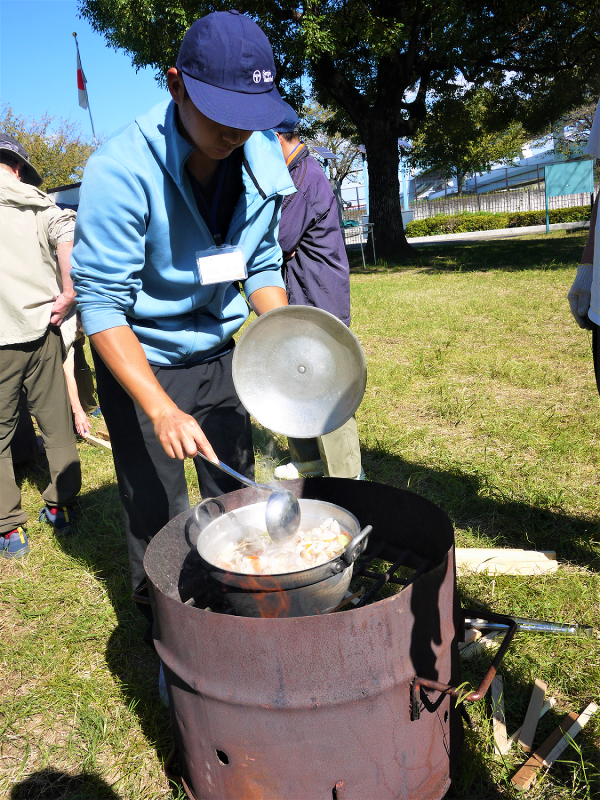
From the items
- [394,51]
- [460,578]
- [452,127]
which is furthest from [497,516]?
[452,127]

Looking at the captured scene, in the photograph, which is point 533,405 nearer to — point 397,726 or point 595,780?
point 595,780

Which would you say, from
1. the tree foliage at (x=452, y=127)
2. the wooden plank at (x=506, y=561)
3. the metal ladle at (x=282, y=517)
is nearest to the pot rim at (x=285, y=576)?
the metal ladle at (x=282, y=517)

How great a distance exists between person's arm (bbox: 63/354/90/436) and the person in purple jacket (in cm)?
239

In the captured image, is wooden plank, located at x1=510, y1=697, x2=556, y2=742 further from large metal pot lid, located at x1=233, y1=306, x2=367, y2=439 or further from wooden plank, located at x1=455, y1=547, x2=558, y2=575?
large metal pot lid, located at x1=233, y1=306, x2=367, y2=439

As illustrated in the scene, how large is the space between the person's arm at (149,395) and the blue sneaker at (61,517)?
2376mm

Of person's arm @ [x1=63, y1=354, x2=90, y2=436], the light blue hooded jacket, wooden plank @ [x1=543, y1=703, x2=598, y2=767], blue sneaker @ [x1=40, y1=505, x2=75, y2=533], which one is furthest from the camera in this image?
person's arm @ [x1=63, y1=354, x2=90, y2=436]

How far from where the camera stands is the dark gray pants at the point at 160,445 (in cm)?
226

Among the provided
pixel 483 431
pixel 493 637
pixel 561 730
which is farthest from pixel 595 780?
pixel 483 431

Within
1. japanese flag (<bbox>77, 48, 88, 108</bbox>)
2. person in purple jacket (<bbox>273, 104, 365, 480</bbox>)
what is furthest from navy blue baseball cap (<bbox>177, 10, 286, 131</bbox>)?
japanese flag (<bbox>77, 48, 88, 108</bbox>)

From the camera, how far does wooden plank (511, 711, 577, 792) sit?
196 cm

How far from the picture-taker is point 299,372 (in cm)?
227

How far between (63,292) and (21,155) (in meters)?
0.87

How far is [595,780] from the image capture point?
6.30 ft

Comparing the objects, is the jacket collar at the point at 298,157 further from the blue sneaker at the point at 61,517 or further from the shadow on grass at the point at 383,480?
the blue sneaker at the point at 61,517
